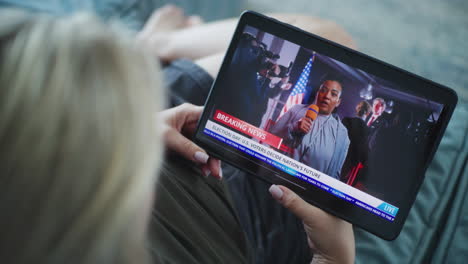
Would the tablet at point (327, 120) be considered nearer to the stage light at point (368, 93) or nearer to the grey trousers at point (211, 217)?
the stage light at point (368, 93)

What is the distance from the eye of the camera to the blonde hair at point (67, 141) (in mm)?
311

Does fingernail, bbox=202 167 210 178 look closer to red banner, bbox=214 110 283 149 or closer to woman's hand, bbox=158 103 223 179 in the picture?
woman's hand, bbox=158 103 223 179

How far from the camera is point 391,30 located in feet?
5.03

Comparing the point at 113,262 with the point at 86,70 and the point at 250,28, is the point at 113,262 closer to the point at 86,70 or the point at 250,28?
the point at 86,70

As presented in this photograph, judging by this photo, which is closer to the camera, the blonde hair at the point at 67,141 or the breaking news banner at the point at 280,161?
the blonde hair at the point at 67,141

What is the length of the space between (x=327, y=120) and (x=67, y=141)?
0.45 meters

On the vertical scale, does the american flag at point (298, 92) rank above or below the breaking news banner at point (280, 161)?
above

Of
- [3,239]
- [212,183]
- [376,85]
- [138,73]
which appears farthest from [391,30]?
[3,239]

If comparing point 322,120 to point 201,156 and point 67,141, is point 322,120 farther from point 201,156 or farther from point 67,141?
point 67,141

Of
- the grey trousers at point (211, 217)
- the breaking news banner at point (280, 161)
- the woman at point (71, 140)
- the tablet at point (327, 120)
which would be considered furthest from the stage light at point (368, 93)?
the woman at point (71, 140)

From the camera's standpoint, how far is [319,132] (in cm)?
66

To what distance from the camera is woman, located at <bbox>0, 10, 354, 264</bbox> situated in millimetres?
312

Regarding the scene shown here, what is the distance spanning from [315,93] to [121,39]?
0.39m

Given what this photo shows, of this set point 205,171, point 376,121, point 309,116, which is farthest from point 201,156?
point 376,121
